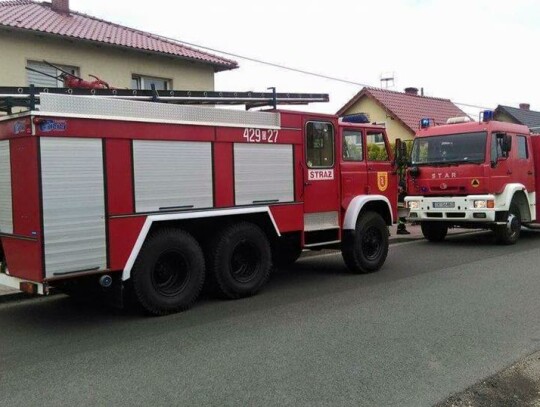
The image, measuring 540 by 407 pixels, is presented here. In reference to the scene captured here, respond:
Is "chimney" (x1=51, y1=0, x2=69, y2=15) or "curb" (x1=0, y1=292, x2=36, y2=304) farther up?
"chimney" (x1=51, y1=0, x2=69, y2=15)

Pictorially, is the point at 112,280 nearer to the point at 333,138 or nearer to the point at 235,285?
the point at 235,285

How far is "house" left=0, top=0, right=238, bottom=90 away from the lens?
1358cm

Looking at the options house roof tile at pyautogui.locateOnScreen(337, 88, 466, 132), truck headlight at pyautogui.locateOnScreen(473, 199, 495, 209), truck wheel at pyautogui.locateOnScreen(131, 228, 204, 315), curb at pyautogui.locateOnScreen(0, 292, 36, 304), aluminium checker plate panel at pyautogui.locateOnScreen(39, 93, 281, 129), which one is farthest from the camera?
house roof tile at pyautogui.locateOnScreen(337, 88, 466, 132)

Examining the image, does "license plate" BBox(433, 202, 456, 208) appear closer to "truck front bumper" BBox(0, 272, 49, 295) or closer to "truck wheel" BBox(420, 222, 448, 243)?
"truck wheel" BBox(420, 222, 448, 243)

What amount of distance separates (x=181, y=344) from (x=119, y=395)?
4.14 feet

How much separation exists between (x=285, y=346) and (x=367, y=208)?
4.30 metres

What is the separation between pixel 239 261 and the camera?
738cm

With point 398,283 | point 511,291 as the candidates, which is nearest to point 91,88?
point 398,283

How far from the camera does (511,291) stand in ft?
25.2

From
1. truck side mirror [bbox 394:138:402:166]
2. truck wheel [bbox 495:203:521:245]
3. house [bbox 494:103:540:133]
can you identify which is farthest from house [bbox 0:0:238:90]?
house [bbox 494:103:540:133]

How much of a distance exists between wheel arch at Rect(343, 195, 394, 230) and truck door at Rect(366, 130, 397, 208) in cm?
17

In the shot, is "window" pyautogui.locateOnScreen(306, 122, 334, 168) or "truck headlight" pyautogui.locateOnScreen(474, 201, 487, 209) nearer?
"window" pyautogui.locateOnScreen(306, 122, 334, 168)

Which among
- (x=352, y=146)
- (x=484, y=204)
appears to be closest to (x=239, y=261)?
(x=352, y=146)

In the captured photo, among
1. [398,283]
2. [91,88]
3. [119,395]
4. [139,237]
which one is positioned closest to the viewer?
[119,395]
